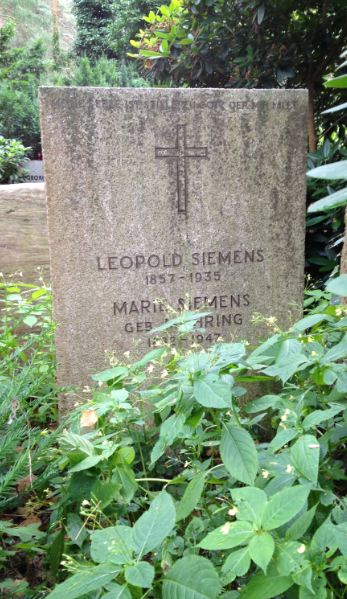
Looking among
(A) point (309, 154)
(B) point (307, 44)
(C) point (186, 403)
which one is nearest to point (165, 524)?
(C) point (186, 403)

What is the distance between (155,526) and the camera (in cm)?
113

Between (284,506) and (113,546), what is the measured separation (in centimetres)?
35

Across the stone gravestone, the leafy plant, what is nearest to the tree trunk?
the stone gravestone

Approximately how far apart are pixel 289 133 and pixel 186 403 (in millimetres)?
1755

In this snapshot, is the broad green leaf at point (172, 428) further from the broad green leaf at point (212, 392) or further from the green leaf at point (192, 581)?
the green leaf at point (192, 581)

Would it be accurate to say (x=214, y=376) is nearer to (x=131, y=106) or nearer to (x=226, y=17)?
(x=131, y=106)

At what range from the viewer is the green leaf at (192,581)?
1082mm

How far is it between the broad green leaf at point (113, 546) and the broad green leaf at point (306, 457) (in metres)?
0.40

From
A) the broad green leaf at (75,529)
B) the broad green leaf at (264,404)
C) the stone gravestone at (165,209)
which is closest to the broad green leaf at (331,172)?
the broad green leaf at (264,404)

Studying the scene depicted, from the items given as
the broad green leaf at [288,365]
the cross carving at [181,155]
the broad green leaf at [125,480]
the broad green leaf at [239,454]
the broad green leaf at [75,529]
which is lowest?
the broad green leaf at [75,529]

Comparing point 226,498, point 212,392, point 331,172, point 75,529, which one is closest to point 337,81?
point 331,172

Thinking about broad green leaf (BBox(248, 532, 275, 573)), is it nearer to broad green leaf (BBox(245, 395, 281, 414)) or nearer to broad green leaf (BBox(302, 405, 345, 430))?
broad green leaf (BBox(302, 405, 345, 430))

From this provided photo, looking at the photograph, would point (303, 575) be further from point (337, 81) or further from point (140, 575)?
point (337, 81)

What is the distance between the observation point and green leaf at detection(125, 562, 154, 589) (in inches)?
39.7
